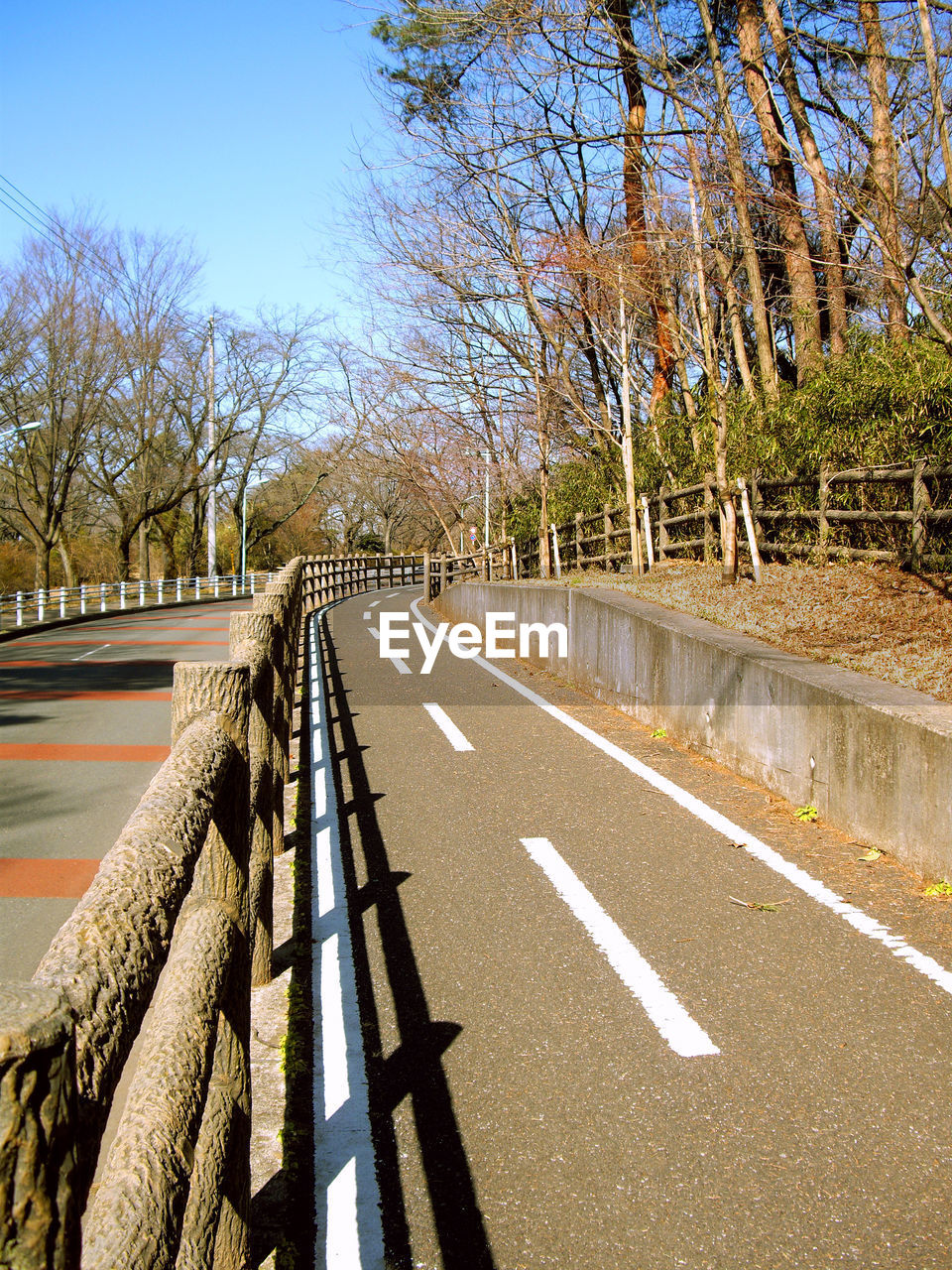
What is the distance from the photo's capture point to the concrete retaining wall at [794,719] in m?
5.82

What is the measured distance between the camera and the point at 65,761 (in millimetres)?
11945

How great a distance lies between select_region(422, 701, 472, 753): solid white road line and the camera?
33.0 feet

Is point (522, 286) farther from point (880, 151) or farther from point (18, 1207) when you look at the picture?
point (18, 1207)

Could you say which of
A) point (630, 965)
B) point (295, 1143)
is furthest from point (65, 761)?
point (295, 1143)

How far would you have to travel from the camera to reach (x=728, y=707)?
861 centimetres

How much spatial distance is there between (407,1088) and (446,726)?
725 cm

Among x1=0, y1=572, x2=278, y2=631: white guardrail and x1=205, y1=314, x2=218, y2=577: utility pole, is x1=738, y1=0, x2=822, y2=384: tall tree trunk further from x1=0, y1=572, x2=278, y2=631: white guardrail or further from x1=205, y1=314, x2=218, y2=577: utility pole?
x1=205, y1=314, x2=218, y2=577: utility pole

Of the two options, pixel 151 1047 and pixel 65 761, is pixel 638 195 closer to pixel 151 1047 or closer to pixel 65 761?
pixel 65 761

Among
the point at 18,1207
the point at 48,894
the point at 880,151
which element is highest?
the point at 880,151

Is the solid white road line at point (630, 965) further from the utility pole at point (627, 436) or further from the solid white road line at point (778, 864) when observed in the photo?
the utility pole at point (627, 436)

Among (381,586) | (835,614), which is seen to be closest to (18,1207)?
(835,614)

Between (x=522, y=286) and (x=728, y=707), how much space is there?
49.7 ft

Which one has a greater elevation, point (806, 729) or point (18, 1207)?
point (18, 1207)

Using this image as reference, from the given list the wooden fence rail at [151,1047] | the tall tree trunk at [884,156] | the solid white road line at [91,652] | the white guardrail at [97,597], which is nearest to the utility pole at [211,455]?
the white guardrail at [97,597]
